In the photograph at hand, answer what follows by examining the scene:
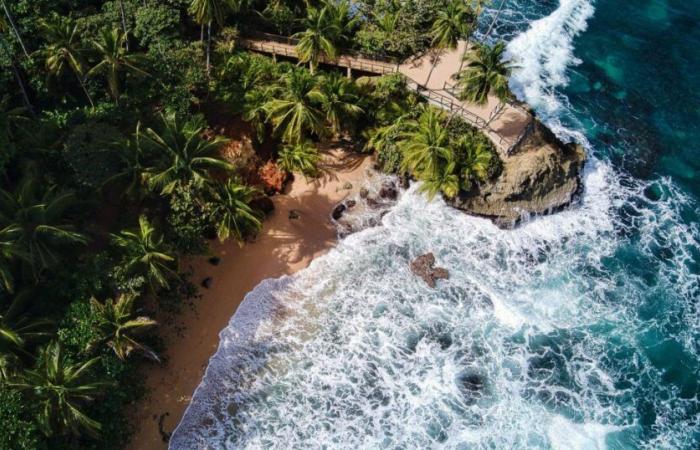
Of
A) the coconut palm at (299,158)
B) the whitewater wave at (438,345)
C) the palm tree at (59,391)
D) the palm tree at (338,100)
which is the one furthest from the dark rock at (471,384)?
the palm tree at (59,391)

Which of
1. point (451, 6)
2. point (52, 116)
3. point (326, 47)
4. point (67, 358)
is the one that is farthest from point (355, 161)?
point (67, 358)

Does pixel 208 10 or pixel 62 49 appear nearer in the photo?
pixel 62 49

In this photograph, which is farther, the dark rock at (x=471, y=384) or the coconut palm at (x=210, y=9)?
the coconut palm at (x=210, y=9)

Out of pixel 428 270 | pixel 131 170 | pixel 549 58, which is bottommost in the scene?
pixel 428 270

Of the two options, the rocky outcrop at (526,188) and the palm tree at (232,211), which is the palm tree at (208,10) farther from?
the rocky outcrop at (526,188)

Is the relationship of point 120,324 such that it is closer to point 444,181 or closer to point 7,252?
point 7,252

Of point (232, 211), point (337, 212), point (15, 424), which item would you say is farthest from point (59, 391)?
point (337, 212)

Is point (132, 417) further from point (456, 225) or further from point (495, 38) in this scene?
point (495, 38)
